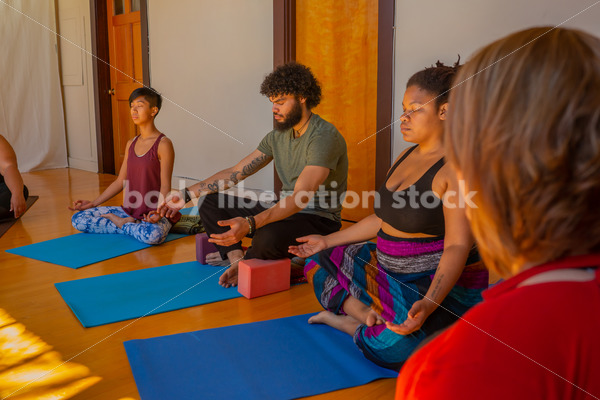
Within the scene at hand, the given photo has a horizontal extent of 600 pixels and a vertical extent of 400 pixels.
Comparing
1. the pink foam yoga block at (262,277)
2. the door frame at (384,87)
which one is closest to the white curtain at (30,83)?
the door frame at (384,87)

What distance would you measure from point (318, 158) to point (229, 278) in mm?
Answer: 673

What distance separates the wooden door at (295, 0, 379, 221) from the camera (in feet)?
10.9

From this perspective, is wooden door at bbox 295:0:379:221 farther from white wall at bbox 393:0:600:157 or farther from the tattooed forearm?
the tattooed forearm

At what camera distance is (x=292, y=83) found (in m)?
2.30

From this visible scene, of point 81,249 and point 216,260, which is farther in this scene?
point 81,249

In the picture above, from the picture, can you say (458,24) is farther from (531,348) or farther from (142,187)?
(531,348)

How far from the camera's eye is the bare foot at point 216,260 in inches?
103

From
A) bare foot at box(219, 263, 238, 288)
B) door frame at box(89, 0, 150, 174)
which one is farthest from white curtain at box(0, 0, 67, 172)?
bare foot at box(219, 263, 238, 288)

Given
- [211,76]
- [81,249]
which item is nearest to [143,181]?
[81,249]

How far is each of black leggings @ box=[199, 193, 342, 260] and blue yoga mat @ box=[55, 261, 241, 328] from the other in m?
0.21

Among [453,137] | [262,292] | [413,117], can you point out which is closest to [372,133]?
[262,292]

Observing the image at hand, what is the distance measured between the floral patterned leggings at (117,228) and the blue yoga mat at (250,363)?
4.13ft

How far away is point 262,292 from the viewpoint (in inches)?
87.4

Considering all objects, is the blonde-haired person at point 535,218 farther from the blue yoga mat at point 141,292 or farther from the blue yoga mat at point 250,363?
the blue yoga mat at point 141,292
